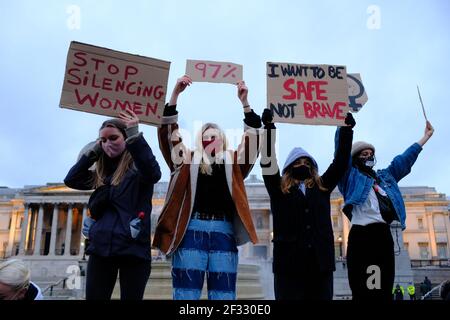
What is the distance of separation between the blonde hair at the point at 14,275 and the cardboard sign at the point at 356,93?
4.48 meters

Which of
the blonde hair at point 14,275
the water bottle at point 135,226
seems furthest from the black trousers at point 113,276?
the blonde hair at point 14,275

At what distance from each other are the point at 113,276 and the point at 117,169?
1.12 m

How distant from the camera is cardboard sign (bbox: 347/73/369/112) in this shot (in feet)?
20.8

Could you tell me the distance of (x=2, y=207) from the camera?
285ft

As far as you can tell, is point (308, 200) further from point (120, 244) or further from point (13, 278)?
point (13, 278)

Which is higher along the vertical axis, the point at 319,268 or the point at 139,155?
the point at 139,155

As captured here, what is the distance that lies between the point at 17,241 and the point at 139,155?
87.8 meters

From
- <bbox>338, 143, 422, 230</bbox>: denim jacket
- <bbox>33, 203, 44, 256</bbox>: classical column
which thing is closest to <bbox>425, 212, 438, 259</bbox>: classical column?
<bbox>33, 203, 44, 256</bbox>: classical column

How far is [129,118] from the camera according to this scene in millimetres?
4969

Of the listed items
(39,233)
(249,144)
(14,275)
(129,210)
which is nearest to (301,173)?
(249,144)

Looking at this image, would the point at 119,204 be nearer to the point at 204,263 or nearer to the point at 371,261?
the point at 204,263

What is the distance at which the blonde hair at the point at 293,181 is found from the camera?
17.1 ft

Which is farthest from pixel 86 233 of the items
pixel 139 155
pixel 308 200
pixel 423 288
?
pixel 423 288

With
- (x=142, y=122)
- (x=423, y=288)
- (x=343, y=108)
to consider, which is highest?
(x=343, y=108)
